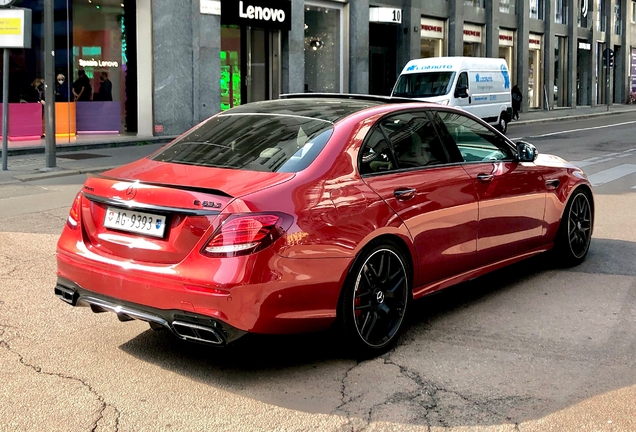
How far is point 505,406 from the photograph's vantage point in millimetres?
4145

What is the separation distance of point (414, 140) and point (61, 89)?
16.9m

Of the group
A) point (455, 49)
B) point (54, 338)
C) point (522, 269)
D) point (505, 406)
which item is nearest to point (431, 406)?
point (505, 406)

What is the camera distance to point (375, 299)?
16.0ft

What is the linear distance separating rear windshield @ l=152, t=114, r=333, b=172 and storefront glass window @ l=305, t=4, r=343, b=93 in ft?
76.3

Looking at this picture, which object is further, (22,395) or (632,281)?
(632,281)

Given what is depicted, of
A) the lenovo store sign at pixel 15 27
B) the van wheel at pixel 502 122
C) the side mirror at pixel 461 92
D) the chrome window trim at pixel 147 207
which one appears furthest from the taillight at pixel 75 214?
the van wheel at pixel 502 122

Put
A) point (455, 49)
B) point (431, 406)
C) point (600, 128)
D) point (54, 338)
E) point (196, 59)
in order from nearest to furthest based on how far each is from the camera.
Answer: point (431, 406)
point (54, 338)
point (196, 59)
point (600, 128)
point (455, 49)

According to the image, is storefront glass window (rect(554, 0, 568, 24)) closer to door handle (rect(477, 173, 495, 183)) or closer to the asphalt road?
the asphalt road

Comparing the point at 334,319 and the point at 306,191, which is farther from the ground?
the point at 306,191

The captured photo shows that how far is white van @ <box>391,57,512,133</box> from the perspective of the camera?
79.5 feet

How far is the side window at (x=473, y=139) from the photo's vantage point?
5.95 meters

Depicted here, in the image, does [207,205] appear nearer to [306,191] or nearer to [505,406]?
[306,191]

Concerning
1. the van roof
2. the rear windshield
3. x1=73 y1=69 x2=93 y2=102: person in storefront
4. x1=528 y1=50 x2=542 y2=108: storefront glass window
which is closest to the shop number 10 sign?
the van roof

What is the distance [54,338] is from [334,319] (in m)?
1.85
